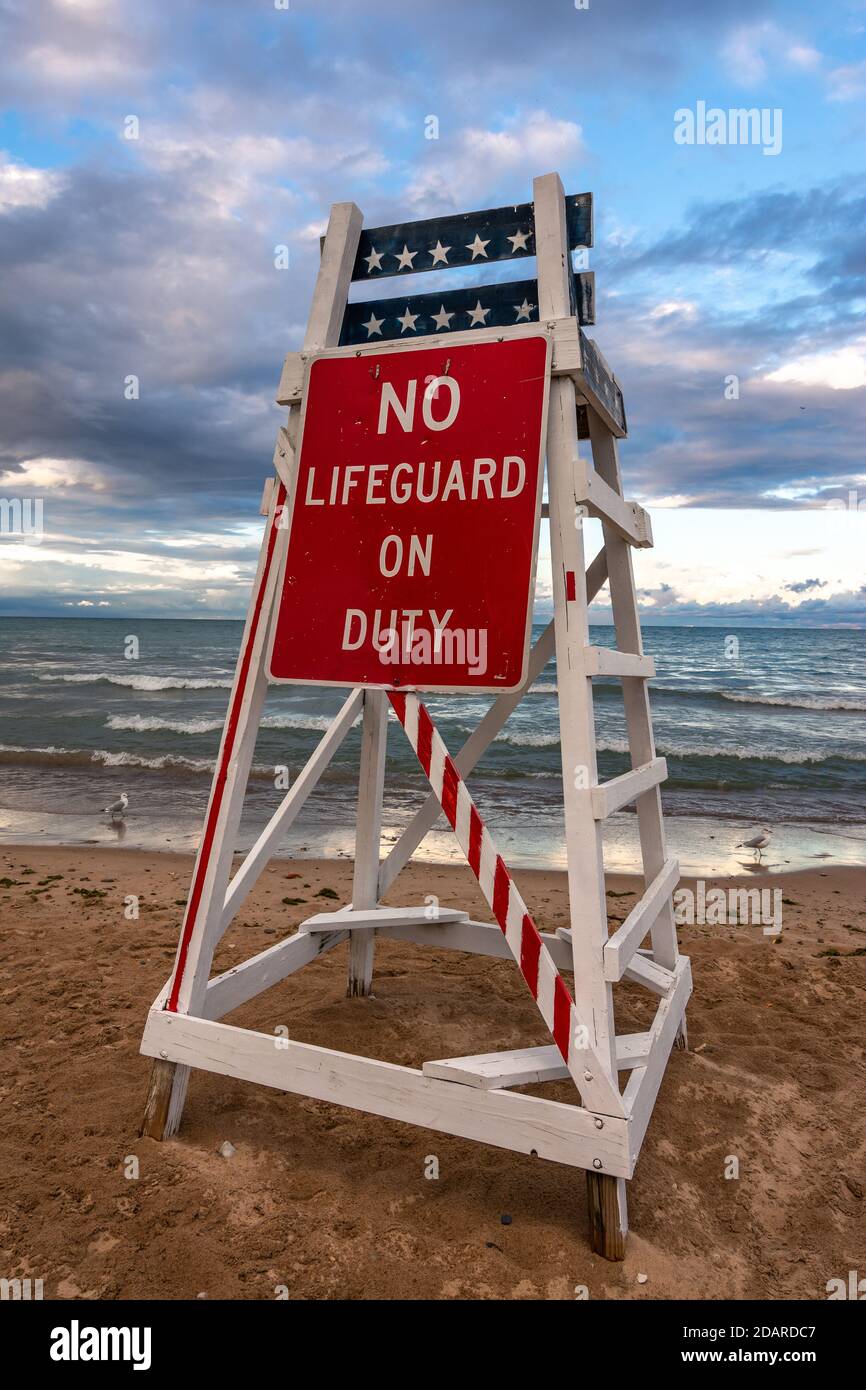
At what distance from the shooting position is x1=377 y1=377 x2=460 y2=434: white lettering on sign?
325 cm

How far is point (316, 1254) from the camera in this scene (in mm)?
2818

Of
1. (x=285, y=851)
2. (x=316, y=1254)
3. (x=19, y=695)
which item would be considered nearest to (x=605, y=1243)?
(x=316, y=1254)

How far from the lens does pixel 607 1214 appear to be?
2.82 m

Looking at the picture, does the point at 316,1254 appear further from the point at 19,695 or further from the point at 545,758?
the point at 19,695

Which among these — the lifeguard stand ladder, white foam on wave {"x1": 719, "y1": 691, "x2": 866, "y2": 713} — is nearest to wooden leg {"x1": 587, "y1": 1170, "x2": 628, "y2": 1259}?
the lifeguard stand ladder

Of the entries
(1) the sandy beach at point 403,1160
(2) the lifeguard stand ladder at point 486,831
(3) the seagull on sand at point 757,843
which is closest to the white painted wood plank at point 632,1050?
(2) the lifeguard stand ladder at point 486,831

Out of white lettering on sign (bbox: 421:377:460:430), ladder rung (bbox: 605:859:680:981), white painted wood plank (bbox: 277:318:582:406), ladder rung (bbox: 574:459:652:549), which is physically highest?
white painted wood plank (bbox: 277:318:582:406)

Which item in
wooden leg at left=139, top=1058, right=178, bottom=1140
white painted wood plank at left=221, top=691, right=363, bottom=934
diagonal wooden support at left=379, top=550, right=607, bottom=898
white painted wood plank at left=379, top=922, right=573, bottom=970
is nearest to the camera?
wooden leg at left=139, top=1058, right=178, bottom=1140

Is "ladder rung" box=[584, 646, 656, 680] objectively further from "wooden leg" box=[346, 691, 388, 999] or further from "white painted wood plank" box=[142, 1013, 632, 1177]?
"white painted wood plank" box=[142, 1013, 632, 1177]

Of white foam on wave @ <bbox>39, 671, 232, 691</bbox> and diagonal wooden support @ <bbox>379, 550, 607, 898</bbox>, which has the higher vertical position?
white foam on wave @ <bbox>39, 671, 232, 691</bbox>

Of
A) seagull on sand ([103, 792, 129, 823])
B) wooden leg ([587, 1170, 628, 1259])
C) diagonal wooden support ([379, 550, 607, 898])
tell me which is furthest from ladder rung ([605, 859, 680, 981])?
seagull on sand ([103, 792, 129, 823])

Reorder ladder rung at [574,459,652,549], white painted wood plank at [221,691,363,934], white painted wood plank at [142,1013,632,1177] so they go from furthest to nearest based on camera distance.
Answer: white painted wood plank at [221,691,363,934]
ladder rung at [574,459,652,549]
white painted wood plank at [142,1013,632,1177]

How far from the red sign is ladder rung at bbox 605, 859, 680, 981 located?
1.03 metres

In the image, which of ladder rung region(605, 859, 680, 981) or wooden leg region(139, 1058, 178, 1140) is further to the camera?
wooden leg region(139, 1058, 178, 1140)
